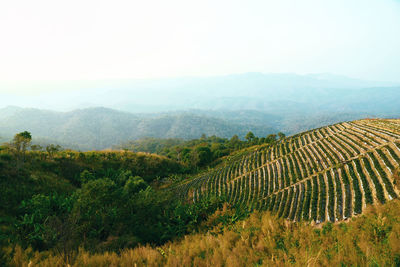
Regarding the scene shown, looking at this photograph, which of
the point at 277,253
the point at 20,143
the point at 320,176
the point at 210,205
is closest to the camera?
the point at 277,253

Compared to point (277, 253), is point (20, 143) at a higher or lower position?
higher

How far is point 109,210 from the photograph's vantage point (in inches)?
438

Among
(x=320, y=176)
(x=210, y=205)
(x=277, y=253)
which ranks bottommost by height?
(x=210, y=205)

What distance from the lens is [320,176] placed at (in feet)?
51.1

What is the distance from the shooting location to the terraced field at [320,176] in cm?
1156

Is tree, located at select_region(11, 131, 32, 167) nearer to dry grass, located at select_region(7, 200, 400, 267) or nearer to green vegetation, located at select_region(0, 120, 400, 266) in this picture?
green vegetation, located at select_region(0, 120, 400, 266)

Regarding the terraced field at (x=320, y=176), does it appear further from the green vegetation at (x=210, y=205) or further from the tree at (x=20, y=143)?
the tree at (x=20, y=143)

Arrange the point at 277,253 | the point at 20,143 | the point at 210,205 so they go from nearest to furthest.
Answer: the point at 277,253
the point at 210,205
the point at 20,143

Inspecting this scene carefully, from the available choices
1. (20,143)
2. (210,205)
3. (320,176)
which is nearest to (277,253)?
(210,205)

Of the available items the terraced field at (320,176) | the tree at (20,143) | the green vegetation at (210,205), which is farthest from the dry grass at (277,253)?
the tree at (20,143)

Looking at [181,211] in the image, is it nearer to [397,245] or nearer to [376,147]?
[397,245]

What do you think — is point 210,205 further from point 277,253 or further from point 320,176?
point 320,176

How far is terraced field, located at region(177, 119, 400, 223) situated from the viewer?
1156 cm

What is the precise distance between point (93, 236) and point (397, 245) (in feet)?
38.9
